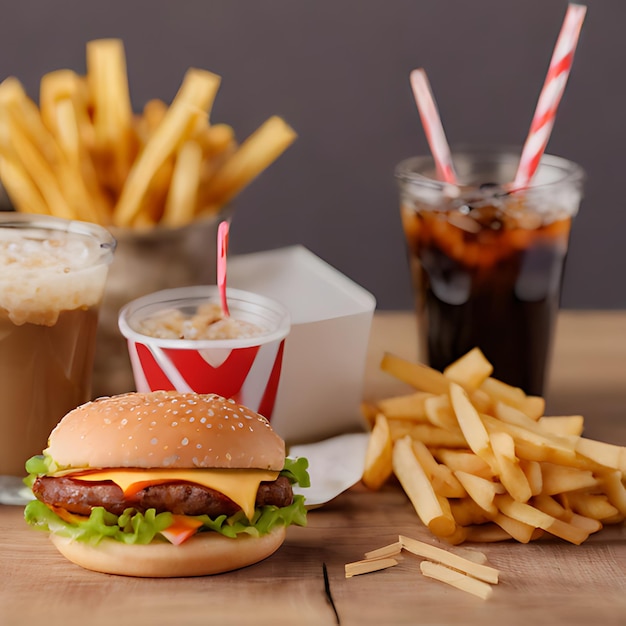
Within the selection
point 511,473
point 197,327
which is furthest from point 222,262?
point 511,473

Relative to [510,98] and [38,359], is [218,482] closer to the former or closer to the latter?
[38,359]

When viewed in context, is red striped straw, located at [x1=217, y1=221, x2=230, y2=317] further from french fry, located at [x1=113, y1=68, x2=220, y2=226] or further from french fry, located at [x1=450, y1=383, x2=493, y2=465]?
french fry, located at [x1=450, y1=383, x2=493, y2=465]

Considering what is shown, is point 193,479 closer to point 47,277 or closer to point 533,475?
point 47,277

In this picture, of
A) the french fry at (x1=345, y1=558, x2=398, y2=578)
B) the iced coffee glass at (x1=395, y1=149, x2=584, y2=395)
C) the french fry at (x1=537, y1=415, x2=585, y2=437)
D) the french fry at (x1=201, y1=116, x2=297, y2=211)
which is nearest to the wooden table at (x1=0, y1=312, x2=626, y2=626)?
the french fry at (x1=345, y1=558, x2=398, y2=578)

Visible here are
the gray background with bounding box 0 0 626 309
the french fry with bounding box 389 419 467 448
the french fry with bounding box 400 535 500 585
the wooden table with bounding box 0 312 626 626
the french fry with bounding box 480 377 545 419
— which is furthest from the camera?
the gray background with bounding box 0 0 626 309

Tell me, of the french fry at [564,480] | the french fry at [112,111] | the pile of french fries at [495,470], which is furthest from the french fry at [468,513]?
the french fry at [112,111]
